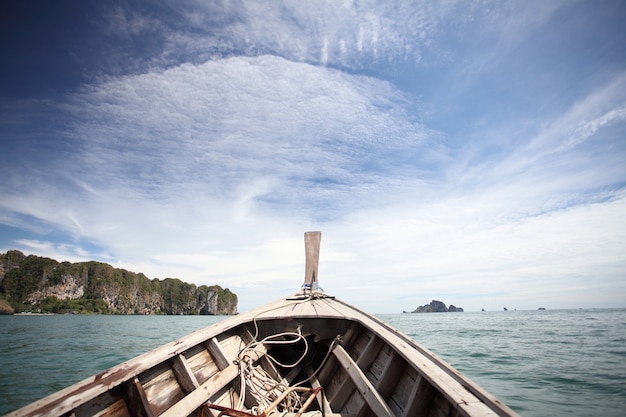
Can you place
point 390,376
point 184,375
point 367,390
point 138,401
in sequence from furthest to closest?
point 390,376 < point 367,390 < point 184,375 < point 138,401

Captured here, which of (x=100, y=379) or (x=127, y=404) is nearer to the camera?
(x=100, y=379)

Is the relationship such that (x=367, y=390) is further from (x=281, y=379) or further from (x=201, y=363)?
(x=201, y=363)

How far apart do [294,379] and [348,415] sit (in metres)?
1.40

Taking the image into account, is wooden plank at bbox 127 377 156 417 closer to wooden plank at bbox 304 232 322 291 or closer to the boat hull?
the boat hull

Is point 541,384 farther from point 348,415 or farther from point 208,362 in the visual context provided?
point 208,362

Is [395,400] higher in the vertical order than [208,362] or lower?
lower

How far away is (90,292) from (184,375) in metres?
145

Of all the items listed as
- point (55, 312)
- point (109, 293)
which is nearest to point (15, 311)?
point (55, 312)

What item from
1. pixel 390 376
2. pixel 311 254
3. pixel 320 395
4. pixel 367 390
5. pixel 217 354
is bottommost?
pixel 320 395

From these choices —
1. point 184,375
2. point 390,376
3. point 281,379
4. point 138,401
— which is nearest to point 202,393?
point 184,375

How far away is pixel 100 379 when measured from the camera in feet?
7.02

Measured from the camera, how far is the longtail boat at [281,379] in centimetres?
206

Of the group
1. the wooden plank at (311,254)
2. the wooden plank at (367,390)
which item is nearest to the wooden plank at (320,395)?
the wooden plank at (367,390)

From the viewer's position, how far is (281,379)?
3.79 m
